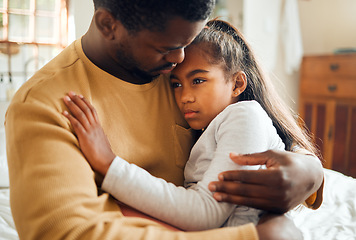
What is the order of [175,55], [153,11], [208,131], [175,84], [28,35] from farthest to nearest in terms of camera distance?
[28,35], [175,84], [208,131], [175,55], [153,11]

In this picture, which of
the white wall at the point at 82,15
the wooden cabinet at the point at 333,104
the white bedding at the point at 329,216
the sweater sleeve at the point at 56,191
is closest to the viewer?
the sweater sleeve at the point at 56,191

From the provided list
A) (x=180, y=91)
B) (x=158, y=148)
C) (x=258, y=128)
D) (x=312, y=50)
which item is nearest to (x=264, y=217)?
(x=258, y=128)

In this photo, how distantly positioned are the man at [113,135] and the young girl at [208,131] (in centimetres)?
4

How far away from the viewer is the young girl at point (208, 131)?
767 mm

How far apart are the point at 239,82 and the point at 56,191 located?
699 mm

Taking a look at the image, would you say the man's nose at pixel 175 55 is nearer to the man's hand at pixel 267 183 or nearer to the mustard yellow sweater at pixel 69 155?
the mustard yellow sweater at pixel 69 155

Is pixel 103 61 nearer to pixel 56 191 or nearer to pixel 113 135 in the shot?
pixel 113 135

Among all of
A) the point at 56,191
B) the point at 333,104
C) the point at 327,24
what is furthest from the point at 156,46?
the point at 327,24

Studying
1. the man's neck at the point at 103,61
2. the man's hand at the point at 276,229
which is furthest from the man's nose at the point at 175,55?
the man's hand at the point at 276,229

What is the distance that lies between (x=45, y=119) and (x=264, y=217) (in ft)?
1.76

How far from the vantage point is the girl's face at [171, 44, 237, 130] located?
104 centimetres

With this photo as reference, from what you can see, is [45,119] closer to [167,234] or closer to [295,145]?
[167,234]

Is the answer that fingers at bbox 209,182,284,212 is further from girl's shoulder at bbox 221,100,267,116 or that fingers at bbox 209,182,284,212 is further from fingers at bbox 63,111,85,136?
fingers at bbox 63,111,85,136

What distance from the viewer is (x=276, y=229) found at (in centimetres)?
72
